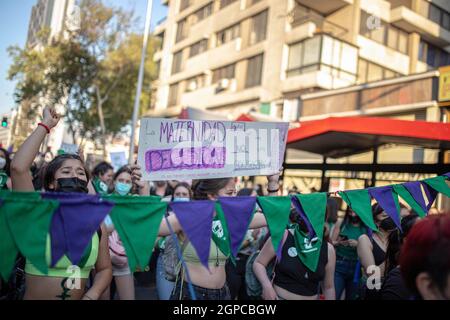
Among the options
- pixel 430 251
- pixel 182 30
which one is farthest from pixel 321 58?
pixel 430 251

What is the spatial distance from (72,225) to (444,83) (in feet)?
46.9

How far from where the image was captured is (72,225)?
1914mm

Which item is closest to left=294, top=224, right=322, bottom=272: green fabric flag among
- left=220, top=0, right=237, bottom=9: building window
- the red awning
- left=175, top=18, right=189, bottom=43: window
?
the red awning

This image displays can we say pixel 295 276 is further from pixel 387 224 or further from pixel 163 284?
pixel 387 224

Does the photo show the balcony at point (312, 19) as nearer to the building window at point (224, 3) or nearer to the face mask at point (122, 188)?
the building window at point (224, 3)

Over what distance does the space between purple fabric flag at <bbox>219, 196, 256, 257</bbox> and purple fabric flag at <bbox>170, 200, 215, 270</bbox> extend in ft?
0.42

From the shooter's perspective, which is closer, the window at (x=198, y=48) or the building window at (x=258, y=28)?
the building window at (x=258, y=28)

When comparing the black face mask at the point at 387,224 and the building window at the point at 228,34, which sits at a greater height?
the building window at the point at 228,34

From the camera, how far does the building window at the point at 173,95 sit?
30.2 m

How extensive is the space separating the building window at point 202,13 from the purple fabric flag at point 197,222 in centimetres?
2423

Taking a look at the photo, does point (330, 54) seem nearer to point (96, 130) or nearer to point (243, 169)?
point (96, 130)

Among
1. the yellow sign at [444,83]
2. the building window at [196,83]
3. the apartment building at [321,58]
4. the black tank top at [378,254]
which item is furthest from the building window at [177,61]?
the black tank top at [378,254]

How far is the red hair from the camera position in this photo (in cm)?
172
